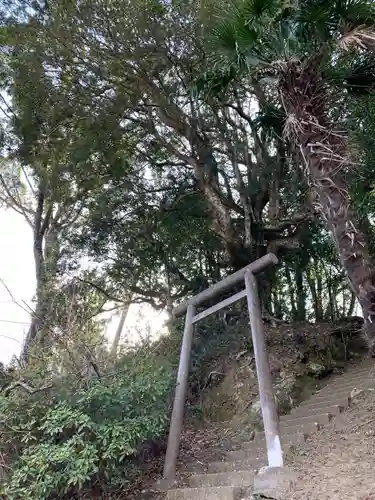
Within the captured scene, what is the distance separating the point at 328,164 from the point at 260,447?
3.57 meters

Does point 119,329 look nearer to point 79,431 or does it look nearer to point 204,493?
point 79,431

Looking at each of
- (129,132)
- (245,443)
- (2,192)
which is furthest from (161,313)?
(2,192)

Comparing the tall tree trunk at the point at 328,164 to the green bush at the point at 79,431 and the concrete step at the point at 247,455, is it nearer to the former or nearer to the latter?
the concrete step at the point at 247,455

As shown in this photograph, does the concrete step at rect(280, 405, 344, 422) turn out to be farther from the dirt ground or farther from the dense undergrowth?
the dense undergrowth

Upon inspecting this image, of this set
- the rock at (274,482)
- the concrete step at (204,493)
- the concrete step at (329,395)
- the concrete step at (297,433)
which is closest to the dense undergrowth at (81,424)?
the concrete step at (204,493)

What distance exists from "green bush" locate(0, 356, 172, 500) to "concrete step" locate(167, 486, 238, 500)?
591mm

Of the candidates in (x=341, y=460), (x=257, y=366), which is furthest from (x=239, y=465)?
(x=341, y=460)

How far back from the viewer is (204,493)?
416 cm

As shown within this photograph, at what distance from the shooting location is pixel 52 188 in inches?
409

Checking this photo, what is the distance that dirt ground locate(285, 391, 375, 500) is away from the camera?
3287mm

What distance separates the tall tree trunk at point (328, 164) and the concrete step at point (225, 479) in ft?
5.76

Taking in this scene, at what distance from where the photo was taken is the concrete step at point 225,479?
13.8 feet

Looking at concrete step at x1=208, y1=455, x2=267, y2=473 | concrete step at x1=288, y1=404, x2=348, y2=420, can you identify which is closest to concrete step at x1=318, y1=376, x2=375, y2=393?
concrete step at x1=288, y1=404, x2=348, y2=420

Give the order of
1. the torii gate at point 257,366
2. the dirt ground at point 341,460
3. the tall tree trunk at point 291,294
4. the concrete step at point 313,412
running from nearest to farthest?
the dirt ground at point 341,460
the torii gate at point 257,366
the concrete step at point 313,412
the tall tree trunk at point 291,294
